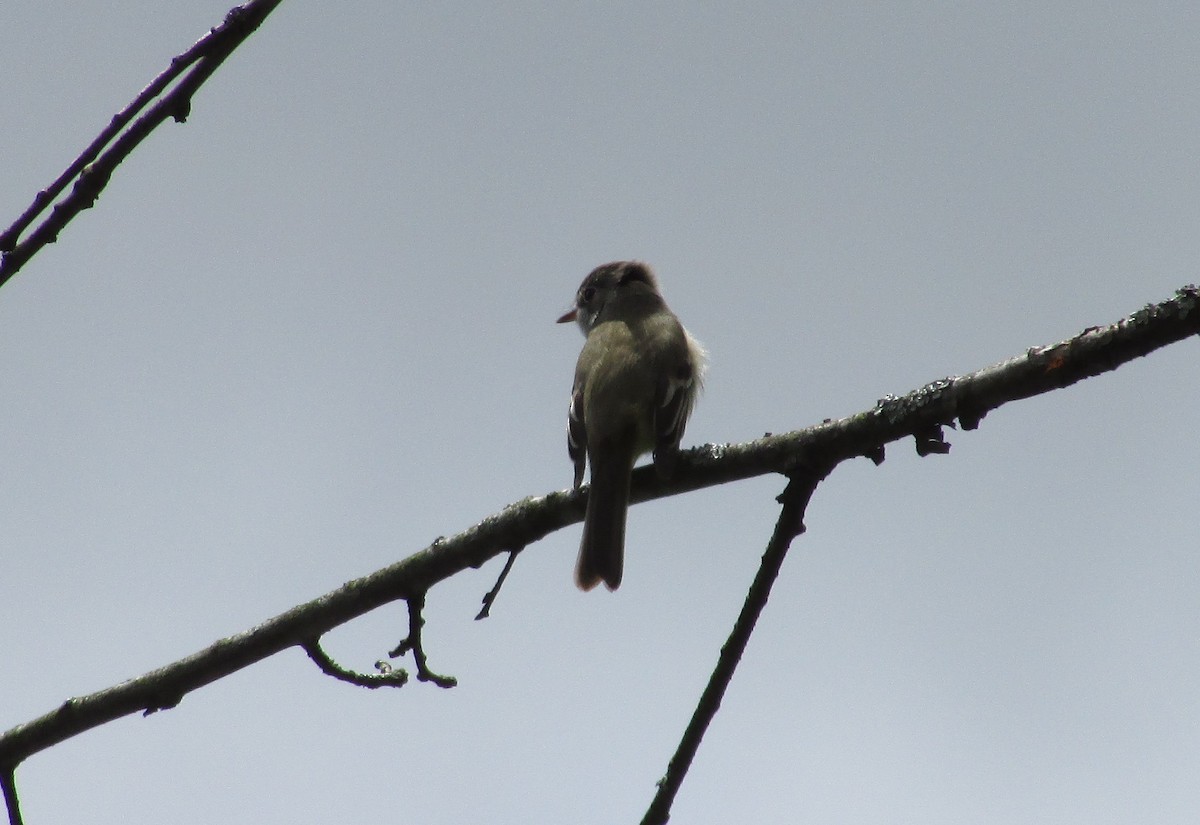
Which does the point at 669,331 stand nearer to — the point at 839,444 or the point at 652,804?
the point at 839,444

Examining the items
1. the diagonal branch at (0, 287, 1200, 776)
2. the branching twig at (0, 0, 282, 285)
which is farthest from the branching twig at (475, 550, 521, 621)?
the branching twig at (0, 0, 282, 285)

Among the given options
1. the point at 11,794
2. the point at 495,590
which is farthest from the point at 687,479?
the point at 11,794

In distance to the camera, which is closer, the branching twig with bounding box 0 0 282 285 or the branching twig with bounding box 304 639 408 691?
the branching twig with bounding box 0 0 282 285

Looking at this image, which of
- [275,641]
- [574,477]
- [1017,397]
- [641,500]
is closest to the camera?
[1017,397]

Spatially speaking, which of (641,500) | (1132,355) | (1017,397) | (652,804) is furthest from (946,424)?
(641,500)

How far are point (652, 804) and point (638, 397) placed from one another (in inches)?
146

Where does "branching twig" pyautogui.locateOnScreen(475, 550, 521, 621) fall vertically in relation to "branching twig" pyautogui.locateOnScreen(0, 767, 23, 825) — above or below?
above

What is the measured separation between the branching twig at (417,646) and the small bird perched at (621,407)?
921 mm

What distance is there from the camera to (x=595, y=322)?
8961 millimetres

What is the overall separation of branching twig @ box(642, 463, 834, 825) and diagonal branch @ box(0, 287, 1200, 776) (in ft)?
1.01

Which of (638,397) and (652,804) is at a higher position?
(638,397)

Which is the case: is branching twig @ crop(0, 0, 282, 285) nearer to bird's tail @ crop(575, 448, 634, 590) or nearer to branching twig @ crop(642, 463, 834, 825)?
branching twig @ crop(642, 463, 834, 825)

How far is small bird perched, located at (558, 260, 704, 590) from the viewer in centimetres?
544

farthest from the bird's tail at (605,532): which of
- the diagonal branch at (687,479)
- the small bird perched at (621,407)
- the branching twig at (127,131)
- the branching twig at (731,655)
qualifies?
the branching twig at (127,131)
